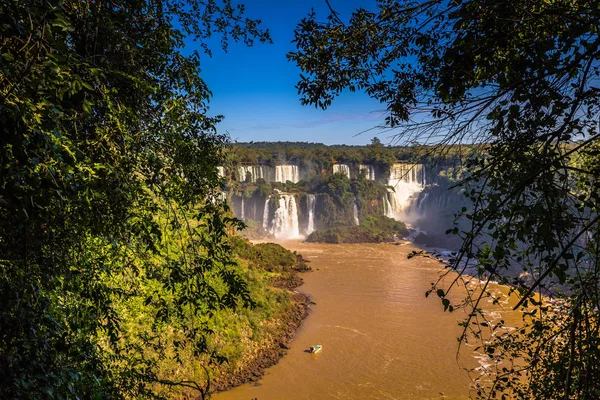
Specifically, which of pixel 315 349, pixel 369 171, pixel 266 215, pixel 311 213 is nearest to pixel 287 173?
pixel 311 213

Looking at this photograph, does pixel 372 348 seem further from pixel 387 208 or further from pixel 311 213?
pixel 387 208

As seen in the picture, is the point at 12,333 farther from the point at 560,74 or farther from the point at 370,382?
the point at 370,382

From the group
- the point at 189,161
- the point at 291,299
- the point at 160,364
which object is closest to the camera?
the point at 189,161

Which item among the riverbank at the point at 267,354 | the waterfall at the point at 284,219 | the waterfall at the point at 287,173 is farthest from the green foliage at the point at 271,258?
the waterfall at the point at 287,173

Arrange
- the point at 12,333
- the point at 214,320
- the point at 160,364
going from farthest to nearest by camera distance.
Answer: the point at 214,320 → the point at 160,364 → the point at 12,333

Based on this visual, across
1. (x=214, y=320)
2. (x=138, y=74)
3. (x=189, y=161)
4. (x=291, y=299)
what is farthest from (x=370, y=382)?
(x=138, y=74)

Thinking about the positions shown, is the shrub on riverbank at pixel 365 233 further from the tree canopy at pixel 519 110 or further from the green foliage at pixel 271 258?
the tree canopy at pixel 519 110
